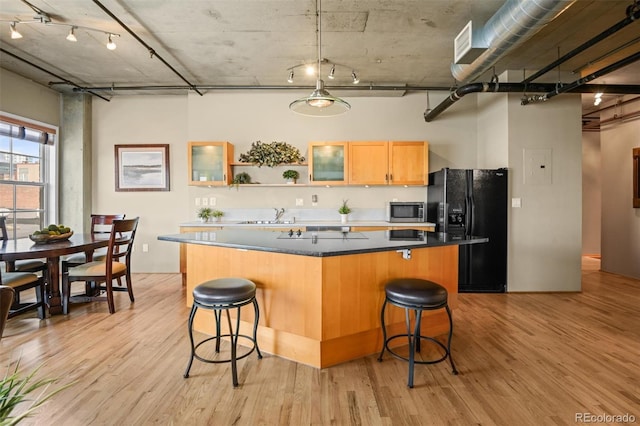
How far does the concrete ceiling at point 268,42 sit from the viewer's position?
3061 mm

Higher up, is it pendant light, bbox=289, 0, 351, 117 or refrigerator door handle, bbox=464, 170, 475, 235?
pendant light, bbox=289, 0, 351, 117

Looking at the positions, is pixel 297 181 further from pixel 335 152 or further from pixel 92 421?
pixel 92 421

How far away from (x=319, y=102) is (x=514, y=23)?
62.6 inches

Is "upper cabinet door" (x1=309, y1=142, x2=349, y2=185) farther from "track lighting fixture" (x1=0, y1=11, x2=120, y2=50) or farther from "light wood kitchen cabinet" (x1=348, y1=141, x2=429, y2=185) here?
"track lighting fixture" (x1=0, y1=11, x2=120, y2=50)

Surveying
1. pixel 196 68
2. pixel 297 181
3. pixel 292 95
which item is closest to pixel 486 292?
pixel 297 181

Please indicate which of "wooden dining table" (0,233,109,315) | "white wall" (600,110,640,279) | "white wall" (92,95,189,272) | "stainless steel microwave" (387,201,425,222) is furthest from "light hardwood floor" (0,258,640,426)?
"white wall" (600,110,640,279)

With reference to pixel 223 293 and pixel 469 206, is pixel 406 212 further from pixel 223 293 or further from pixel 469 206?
pixel 223 293

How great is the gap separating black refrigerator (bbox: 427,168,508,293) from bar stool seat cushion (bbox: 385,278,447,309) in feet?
7.86

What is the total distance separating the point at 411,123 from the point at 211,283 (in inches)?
165

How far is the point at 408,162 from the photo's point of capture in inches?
194

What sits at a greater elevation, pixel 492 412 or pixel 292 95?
pixel 292 95

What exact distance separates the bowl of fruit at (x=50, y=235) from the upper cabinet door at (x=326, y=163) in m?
3.08

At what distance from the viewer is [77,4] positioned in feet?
9.89

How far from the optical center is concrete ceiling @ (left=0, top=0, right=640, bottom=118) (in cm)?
306
